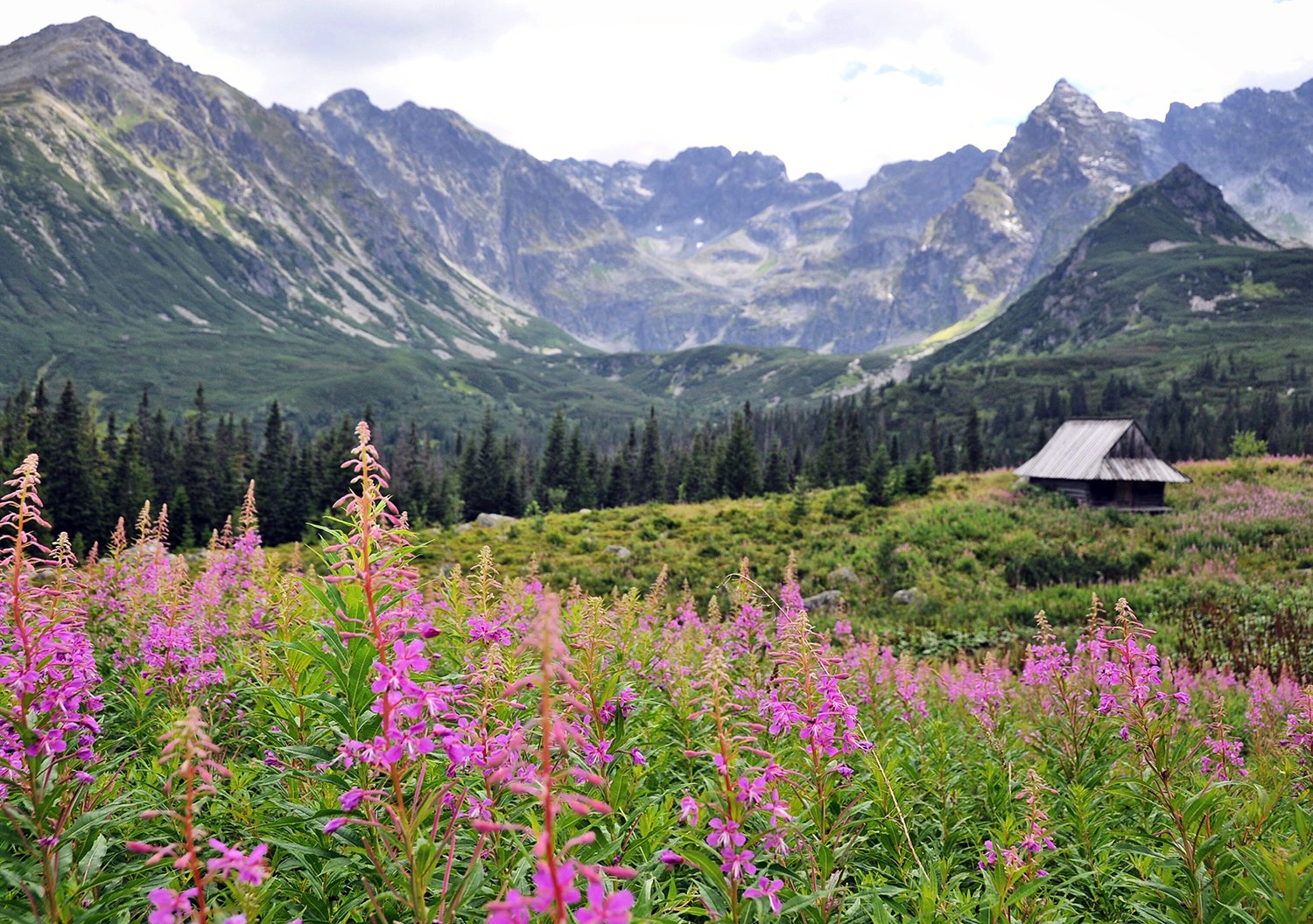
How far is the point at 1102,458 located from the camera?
33.9 metres

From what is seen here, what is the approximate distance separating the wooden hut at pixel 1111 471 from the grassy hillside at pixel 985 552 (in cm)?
124

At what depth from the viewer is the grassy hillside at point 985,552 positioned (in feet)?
66.3

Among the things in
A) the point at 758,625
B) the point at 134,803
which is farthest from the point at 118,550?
the point at 758,625

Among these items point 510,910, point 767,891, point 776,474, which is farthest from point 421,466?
point 510,910

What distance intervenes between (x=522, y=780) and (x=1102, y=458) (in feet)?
125

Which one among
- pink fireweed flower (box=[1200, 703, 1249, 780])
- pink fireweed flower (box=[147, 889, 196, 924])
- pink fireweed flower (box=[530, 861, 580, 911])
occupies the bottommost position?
pink fireweed flower (box=[1200, 703, 1249, 780])

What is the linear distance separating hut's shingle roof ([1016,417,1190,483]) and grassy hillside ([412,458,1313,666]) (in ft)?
4.99

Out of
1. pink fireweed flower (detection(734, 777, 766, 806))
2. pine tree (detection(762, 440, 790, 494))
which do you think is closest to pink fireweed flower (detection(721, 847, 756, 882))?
pink fireweed flower (detection(734, 777, 766, 806))

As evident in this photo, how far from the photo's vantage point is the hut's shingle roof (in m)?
33.1

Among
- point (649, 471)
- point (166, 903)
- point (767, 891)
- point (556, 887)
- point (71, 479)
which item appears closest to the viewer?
point (556, 887)

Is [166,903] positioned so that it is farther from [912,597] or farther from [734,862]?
[912,597]

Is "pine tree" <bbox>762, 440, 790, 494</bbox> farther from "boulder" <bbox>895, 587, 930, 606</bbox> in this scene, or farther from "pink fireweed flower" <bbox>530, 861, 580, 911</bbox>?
"pink fireweed flower" <bbox>530, 861, 580, 911</bbox>

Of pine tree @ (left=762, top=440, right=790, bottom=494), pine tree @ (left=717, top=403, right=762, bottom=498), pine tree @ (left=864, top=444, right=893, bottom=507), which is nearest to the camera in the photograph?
pine tree @ (left=864, top=444, right=893, bottom=507)

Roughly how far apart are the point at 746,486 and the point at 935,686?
178 feet
